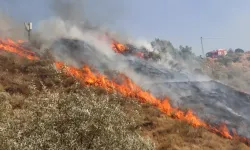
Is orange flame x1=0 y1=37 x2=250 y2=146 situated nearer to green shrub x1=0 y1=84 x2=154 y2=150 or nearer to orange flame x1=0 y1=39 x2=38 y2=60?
orange flame x1=0 y1=39 x2=38 y2=60

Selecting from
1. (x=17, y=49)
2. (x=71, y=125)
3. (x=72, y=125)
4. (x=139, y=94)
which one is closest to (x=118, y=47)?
(x=17, y=49)

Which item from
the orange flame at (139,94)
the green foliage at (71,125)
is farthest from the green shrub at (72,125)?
the orange flame at (139,94)

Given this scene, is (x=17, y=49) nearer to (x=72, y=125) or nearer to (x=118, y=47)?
(x=118, y=47)

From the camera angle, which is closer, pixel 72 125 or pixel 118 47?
pixel 72 125

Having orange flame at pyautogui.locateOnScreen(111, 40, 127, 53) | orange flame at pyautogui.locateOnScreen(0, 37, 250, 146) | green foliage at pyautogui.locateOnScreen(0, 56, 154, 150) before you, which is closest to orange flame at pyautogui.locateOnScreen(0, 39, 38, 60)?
orange flame at pyautogui.locateOnScreen(0, 37, 250, 146)

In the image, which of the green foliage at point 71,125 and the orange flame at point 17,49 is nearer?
the green foliage at point 71,125

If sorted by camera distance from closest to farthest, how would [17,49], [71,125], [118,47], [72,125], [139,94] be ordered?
1. [72,125]
2. [71,125]
3. [139,94]
4. [17,49]
5. [118,47]

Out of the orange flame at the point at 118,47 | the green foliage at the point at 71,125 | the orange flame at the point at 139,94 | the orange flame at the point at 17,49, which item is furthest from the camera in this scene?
the orange flame at the point at 118,47

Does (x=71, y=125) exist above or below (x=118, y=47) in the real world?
below

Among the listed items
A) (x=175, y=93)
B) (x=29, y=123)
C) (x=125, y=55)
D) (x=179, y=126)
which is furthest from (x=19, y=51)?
(x=29, y=123)

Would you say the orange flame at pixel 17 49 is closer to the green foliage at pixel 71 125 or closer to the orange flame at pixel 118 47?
the orange flame at pixel 118 47

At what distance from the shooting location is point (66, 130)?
1730cm

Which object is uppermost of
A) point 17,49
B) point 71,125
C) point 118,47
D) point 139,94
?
point 118,47

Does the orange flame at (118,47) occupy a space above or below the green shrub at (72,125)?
above
